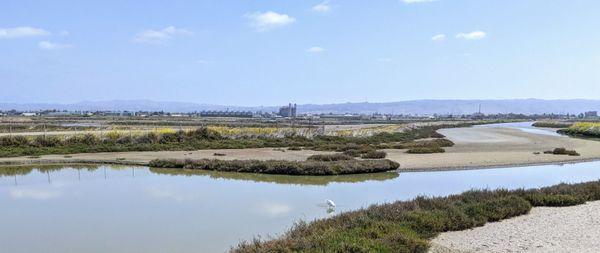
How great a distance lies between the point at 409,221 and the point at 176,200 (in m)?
8.27

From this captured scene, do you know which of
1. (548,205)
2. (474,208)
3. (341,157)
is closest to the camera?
(474,208)

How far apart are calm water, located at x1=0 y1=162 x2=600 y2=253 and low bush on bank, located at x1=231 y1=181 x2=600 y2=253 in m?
1.91

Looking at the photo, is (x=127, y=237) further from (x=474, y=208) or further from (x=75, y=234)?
(x=474, y=208)

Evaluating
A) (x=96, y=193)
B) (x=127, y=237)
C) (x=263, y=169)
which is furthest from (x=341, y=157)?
(x=127, y=237)

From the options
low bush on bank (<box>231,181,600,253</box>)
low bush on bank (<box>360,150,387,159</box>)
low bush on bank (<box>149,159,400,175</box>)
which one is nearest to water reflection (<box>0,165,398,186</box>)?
low bush on bank (<box>149,159,400,175</box>)

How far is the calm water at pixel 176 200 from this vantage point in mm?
11039

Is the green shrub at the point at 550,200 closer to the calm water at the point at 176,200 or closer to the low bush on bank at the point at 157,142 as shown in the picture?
the calm water at the point at 176,200

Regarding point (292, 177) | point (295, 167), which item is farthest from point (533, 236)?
point (295, 167)

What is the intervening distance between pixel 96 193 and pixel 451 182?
518 inches

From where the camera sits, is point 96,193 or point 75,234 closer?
point 75,234

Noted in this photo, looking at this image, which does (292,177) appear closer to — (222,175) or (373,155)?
(222,175)

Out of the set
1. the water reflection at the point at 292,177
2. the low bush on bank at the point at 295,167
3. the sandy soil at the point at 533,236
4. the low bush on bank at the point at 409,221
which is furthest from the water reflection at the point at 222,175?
the sandy soil at the point at 533,236

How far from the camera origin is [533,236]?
32.7 ft

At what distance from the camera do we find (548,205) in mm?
13586
